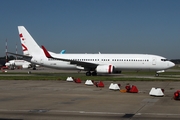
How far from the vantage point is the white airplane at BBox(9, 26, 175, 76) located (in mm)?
42719

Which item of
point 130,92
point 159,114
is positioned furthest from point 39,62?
point 159,114

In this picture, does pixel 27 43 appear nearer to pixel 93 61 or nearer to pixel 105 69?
pixel 93 61

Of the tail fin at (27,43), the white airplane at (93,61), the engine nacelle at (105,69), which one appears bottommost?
the engine nacelle at (105,69)

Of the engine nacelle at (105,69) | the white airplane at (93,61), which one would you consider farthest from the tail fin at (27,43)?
the engine nacelle at (105,69)

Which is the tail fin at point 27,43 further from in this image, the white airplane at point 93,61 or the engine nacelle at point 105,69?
the engine nacelle at point 105,69

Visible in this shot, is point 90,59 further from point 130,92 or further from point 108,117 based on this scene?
point 108,117

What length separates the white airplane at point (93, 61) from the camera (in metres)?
42.7

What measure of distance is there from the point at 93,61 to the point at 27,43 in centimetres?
1085

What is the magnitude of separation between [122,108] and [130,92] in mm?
6691

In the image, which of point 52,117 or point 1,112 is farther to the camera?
point 1,112

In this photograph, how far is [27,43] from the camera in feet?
153

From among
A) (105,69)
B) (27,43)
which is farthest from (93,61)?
(27,43)

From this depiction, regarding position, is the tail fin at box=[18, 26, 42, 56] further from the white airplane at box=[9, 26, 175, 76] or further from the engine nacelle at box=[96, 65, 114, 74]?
the engine nacelle at box=[96, 65, 114, 74]

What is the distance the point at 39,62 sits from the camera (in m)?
46.3
